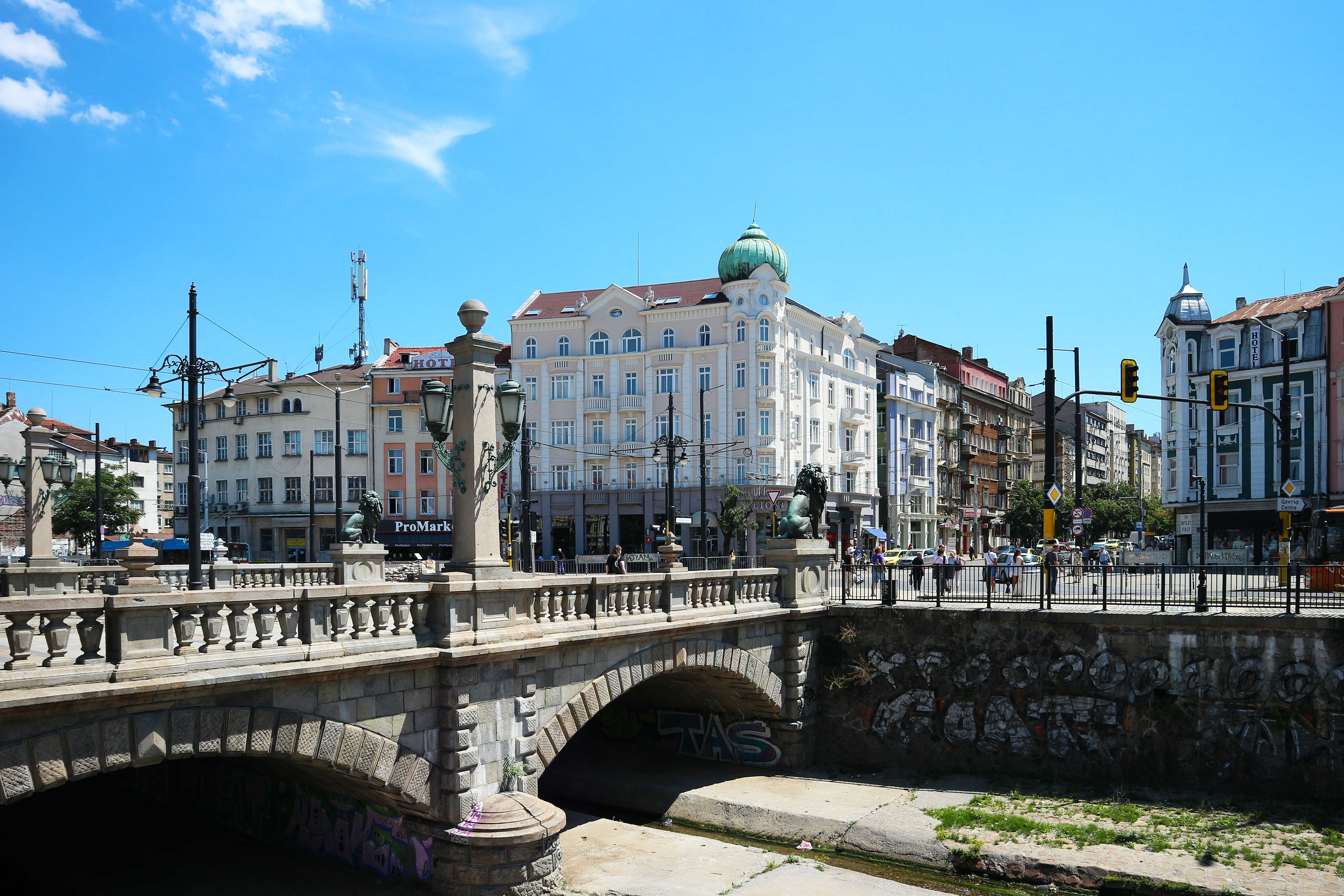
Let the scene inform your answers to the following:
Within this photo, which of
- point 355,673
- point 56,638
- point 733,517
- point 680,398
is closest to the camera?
point 56,638

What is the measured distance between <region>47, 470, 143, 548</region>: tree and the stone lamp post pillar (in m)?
43.4

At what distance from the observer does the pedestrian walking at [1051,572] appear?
67.8 feet

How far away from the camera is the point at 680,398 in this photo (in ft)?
180

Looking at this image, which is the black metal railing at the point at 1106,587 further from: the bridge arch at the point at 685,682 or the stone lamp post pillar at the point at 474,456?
the stone lamp post pillar at the point at 474,456

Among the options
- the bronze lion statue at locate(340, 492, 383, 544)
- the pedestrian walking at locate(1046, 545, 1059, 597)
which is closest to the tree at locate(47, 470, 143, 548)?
the bronze lion statue at locate(340, 492, 383, 544)

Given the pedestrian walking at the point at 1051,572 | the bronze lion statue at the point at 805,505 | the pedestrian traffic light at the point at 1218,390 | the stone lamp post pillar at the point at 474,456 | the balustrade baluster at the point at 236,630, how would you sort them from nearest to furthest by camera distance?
1. the balustrade baluster at the point at 236,630
2. the stone lamp post pillar at the point at 474,456
3. the pedestrian walking at the point at 1051,572
4. the bronze lion statue at the point at 805,505
5. the pedestrian traffic light at the point at 1218,390

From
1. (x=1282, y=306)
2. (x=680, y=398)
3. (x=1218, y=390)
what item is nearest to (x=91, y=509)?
(x=680, y=398)

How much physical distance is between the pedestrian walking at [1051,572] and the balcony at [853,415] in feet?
127

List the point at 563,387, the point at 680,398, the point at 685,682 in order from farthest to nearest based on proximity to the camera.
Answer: the point at 563,387, the point at 680,398, the point at 685,682

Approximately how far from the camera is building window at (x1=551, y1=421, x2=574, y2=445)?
56.9 metres

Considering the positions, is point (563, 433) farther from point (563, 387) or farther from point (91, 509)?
point (91, 509)

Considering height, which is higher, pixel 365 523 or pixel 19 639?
pixel 365 523

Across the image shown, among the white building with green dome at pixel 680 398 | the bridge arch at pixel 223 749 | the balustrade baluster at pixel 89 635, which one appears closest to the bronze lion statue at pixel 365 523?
the bridge arch at pixel 223 749

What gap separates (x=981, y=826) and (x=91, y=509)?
160 ft
